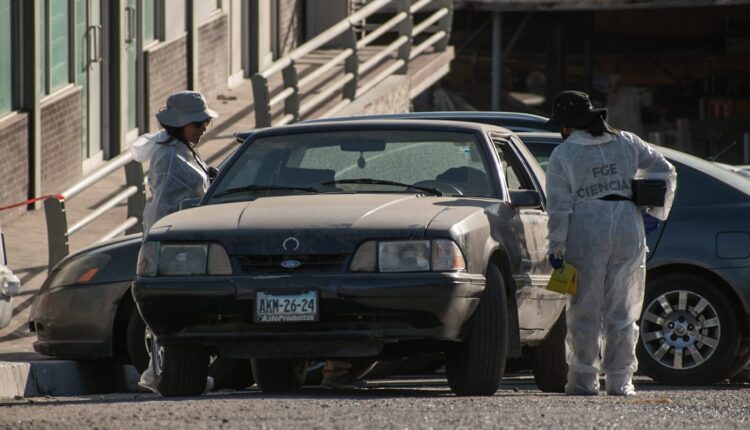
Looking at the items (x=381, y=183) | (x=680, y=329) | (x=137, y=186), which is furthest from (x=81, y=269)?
(x=137, y=186)

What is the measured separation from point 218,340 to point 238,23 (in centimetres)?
1575

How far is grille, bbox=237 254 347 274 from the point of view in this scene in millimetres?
8375

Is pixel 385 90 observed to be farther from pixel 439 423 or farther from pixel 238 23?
pixel 439 423

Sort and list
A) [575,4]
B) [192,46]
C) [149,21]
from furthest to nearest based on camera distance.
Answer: [575,4], [192,46], [149,21]

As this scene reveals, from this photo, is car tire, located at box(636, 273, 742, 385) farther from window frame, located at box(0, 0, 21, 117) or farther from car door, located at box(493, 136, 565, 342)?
window frame, located at box(0, 0, 21, 117)

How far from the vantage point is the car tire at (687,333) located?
36.4ft

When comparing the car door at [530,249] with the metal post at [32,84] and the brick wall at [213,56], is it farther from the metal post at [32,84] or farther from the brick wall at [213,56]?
the brick wall at [213,56]

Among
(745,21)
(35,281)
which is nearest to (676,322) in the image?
(35,281)

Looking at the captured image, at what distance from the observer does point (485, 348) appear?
28.1 ft

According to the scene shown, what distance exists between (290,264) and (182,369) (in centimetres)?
87

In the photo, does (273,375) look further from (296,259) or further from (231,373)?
(296,259)

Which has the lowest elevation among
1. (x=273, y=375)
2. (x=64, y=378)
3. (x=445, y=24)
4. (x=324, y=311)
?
(x=64, y=378)

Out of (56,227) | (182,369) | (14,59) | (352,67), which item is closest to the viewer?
(182,369)

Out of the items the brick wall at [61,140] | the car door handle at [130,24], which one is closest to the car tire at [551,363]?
the brick wall at [61,140]
